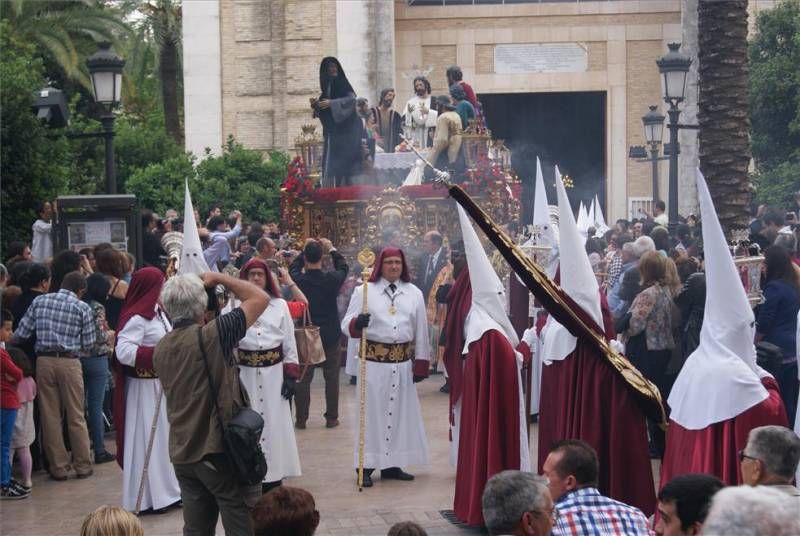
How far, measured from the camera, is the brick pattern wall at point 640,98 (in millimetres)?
39844

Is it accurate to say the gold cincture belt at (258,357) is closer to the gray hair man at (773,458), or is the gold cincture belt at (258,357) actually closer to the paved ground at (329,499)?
the paved ground at (329,499)

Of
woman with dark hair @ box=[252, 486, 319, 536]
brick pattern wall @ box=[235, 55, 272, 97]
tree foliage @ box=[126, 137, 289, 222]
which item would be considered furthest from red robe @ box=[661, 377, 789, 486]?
brick pattern wall @ box=[235, 55, 272, 97]

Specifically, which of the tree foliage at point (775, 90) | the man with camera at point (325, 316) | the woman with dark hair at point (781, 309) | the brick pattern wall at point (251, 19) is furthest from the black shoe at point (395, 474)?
the brick pattern wall at point (251, 19)

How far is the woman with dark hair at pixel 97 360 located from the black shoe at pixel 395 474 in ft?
8.64

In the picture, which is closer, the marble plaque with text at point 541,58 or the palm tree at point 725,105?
the palm tree at point 725,105

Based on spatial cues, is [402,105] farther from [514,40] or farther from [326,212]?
[326,212]

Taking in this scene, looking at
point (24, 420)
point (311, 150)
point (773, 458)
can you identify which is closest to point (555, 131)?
point (311, 150)

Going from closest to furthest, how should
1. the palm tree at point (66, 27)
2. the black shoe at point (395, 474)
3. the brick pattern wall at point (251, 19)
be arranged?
1. the black shoe at point (395, 474)
2. the palm tree at point (66, 27)
3. the brick pattern wall at point (251, 19)

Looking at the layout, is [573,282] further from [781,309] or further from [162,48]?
[162,48]

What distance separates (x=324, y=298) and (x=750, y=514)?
1045 centimetres

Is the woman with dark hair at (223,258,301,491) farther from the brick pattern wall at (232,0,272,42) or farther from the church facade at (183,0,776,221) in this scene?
the church facade at (183,0,776,221)

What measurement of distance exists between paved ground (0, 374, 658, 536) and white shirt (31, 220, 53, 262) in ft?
20.1

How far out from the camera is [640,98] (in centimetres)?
3991

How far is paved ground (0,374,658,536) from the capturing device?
9.46m
